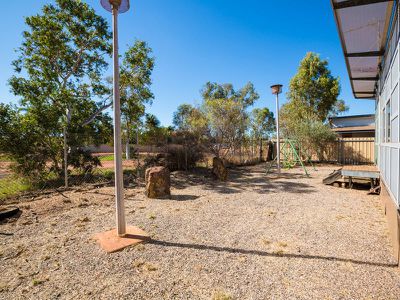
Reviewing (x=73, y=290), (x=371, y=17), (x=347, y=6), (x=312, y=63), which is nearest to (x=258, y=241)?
(x=73, y=290)

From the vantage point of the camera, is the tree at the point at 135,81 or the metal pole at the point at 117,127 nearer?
the metal pole at the point at 117,127

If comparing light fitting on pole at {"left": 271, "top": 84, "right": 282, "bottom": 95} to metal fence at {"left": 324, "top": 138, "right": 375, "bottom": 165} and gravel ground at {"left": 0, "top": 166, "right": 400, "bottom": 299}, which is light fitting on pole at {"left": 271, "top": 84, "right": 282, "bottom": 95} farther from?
metal fence at {"left": 324, "top": 138, "right": 375, "bottom": 165}

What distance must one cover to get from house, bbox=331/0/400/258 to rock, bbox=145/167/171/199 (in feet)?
15.5

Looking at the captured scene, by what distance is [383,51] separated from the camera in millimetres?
4680

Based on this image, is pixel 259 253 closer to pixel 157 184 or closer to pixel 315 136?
pixel 157 184

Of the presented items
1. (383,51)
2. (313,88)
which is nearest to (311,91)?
(313,88)

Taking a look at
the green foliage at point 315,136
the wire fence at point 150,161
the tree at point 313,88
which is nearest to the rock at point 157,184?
the wire fence at point 150,161

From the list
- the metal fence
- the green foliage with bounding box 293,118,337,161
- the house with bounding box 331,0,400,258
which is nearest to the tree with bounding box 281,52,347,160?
the green foliage with bounding box 293,118,337,161

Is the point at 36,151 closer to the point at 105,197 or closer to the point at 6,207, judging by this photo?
the point at 6,207

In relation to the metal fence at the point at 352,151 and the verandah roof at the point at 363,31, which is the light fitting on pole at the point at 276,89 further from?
the metal fence at the point at 352,151

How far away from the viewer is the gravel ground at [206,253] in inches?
81.9

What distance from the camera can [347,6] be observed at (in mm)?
Answer: 3068

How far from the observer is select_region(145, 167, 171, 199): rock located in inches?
231

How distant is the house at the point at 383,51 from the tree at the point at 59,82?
24.3 ft
